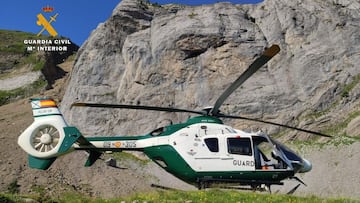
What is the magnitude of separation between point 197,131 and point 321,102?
3238 centimetres

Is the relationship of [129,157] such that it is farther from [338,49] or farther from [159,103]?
[338,49]

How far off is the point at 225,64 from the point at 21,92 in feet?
123

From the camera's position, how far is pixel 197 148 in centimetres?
1431

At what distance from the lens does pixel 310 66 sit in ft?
152

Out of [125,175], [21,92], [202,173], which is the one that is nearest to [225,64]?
[125,175]

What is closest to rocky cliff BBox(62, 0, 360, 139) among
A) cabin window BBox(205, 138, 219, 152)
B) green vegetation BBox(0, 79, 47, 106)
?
green vegetation BBox(0, 79, 47, 106)

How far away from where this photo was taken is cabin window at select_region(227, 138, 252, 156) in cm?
1412

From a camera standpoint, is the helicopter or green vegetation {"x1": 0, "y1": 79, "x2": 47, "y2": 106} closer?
the helicopter

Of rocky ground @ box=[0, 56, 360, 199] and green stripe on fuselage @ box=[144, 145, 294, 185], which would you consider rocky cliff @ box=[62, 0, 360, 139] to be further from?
green stripe on fuselage @ box=[144, 145, 294, 185]

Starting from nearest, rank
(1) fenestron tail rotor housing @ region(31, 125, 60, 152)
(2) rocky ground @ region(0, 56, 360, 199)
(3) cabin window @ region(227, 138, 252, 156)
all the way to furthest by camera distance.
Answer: (3) cabin window @ region(227, 138, 252, 156), (1) fenestron tail rotor housing @ region(31, 125, 60, 152), (2) rocky ground @ region(0, 56, 360, 199)

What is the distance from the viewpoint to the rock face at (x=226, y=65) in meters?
44.6

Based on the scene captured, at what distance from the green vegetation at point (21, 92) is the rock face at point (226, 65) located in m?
13.7

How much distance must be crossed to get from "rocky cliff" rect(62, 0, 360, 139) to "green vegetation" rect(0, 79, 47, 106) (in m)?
13.6

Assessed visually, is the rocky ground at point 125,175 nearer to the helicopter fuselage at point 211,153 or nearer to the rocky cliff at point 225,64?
the rocky cliff at point 225,64
